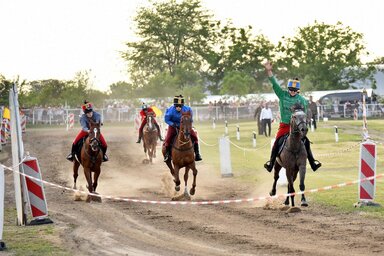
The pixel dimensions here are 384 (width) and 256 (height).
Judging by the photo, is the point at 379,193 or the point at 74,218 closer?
the point at 74,218

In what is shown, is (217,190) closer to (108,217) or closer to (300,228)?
(108,217)

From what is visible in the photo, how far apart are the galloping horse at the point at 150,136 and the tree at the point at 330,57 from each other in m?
67.9

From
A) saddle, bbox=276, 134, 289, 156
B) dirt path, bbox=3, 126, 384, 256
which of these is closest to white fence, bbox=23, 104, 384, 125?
dirt path, bbox=3, 126, 384, 256

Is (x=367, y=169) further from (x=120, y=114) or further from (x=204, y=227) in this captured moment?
(x=120, y=114)

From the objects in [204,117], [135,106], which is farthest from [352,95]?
[135,106]

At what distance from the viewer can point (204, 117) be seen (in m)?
81.4

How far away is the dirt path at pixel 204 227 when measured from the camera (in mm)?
14243

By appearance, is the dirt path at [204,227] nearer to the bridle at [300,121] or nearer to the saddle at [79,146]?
the saddle at [79,146]

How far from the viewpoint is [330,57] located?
10712 centimetres

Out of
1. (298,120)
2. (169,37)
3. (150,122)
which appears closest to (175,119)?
(298,120)

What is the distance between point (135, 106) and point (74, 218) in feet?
231

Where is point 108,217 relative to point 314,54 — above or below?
below

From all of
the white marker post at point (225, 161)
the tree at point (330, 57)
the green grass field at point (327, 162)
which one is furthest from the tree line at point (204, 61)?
the white marker post at point (225, 161)

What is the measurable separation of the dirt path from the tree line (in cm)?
7140
